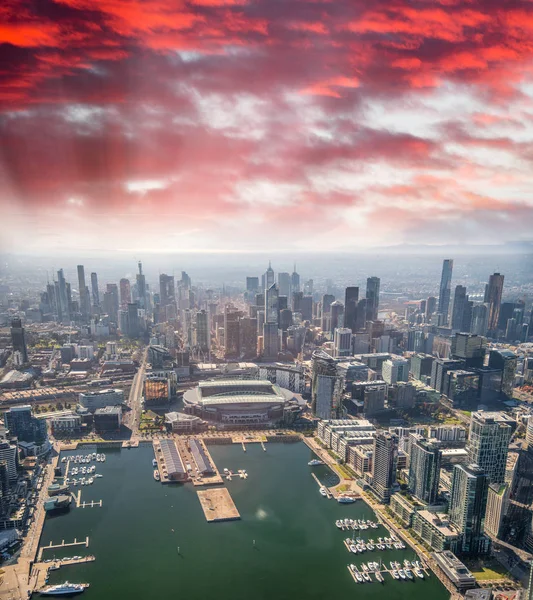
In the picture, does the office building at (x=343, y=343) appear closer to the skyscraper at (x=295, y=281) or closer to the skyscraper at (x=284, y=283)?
the skyscraper at (x=284, y=283)

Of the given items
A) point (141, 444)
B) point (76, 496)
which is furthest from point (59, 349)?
point (76, 496)

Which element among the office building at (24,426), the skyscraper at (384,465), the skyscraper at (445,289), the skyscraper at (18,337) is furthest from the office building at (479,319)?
the skyscraper at (18,337)

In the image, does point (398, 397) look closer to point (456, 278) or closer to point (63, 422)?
point (63, 422)

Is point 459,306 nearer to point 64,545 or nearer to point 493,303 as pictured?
point 493,303

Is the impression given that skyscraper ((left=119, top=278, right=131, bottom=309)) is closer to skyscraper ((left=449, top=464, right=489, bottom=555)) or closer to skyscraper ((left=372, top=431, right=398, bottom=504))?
skyscraper ((left=372, top=431, right=398, bottom=504))

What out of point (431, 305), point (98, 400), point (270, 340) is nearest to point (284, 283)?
point (431, 305)

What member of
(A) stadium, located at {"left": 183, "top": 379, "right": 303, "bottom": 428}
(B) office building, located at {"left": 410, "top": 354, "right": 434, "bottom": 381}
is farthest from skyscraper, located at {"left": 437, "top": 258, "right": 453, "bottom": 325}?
(A) stadium, located at {"left": 183, "top": 379, "right": 303, "bottom": 428}
